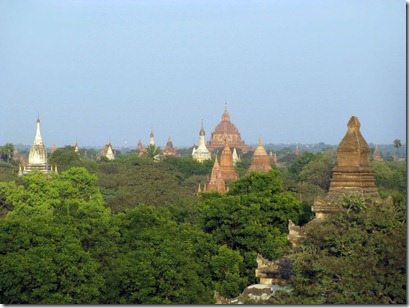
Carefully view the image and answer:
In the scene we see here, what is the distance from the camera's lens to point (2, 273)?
25969mm

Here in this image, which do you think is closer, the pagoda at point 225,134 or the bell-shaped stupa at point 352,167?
the bell-shaped stupa at point 352,167

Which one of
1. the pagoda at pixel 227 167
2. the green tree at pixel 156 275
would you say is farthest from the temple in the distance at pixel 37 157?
the green tree at pixel 156 275

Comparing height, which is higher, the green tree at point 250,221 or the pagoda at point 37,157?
the pagoda at point 37,157

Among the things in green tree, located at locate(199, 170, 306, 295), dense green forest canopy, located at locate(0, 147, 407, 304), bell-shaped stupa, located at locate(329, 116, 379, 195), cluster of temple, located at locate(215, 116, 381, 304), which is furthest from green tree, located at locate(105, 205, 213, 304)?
bell-shaped stupa, located at locate(329, 116, 379, 195)

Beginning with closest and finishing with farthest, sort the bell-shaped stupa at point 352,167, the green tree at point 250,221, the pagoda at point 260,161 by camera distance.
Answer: the bell-shaped stupa at point 352,167 → the green tree at point 250,221 → the pagoda at point 260,161

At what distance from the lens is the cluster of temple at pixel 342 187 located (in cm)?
2456

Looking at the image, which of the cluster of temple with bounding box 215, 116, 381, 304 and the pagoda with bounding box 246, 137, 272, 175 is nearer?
the cluster of temple with bounding box 215, 116, 381, 304

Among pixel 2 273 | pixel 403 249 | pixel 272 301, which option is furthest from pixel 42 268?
pixel 403 249

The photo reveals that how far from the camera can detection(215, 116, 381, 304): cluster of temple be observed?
80.6 feet

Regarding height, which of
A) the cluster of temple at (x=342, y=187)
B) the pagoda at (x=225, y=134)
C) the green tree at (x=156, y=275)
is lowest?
the green tree at (x=156, y=275)

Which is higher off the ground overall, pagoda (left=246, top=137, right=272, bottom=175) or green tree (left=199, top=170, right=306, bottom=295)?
pagoda (left=246, top=137, right=272, bottom=175)

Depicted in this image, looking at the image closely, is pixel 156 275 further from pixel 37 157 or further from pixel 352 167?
pixel 37 157

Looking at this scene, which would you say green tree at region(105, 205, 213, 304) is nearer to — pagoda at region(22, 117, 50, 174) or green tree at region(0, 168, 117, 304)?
green tree at region(0, 168, 117, 304)

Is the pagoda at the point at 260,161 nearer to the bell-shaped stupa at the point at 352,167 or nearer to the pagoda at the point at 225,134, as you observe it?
the bell-shaped stupa at the point at 352,167
